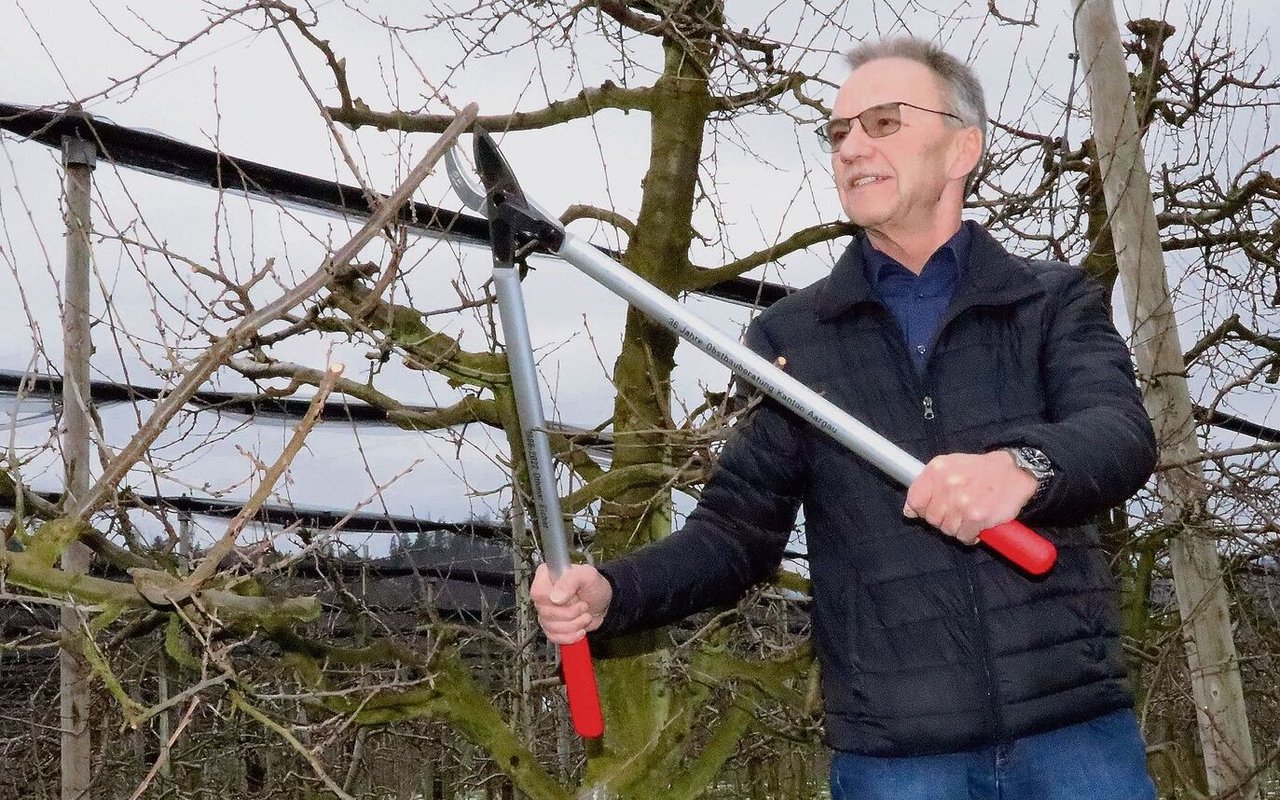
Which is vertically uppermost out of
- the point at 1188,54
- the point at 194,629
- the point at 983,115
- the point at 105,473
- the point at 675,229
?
the point at 1188,54

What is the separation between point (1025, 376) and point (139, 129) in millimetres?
5675

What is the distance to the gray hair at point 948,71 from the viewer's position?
88.3 inches

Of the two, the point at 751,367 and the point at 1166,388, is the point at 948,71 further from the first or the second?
the point at 1166,388

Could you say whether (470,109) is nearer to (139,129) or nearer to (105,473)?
(105,473)

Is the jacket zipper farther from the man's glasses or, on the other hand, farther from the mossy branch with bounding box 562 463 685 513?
the mossy branch with bounding box 562 463 685 513

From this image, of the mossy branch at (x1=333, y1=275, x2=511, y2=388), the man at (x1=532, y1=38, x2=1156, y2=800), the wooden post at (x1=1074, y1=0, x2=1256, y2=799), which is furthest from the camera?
the wooden post at (x1=1074, y1=0, x2=1256, y2=799)

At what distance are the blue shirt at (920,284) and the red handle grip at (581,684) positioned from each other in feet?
2.65

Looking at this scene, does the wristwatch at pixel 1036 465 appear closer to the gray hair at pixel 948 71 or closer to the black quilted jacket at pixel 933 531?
the black quilted jacket at pixel 933 531

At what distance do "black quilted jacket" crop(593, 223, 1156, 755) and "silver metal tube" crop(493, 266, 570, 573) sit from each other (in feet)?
0.36

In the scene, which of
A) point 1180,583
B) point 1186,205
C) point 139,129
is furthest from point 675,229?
point 1186,205

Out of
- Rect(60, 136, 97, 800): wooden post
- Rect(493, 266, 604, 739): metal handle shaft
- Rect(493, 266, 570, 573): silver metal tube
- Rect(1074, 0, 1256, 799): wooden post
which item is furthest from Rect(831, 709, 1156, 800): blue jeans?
Rect(1074, 0, 1256, 799): wooden post

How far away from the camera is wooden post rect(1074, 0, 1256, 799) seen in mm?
6023

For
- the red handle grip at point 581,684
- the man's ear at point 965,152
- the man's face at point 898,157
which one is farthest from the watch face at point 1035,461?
the red handle grip at point 581,684

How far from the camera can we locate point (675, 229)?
21.0 ft
